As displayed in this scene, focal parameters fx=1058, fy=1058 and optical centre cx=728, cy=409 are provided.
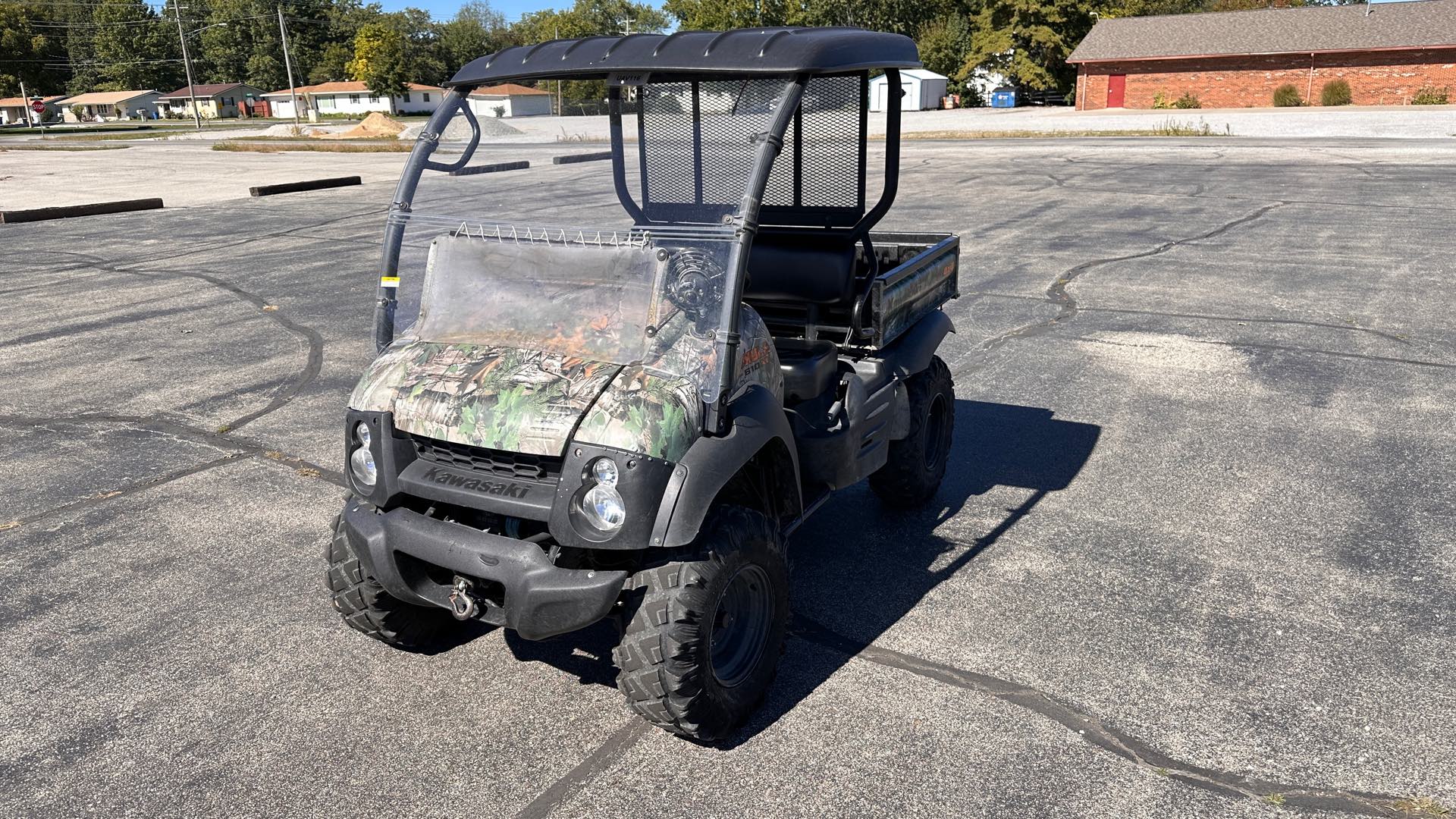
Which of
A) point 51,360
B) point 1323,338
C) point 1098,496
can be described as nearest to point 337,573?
point 1098,496

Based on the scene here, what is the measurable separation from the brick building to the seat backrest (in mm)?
56114

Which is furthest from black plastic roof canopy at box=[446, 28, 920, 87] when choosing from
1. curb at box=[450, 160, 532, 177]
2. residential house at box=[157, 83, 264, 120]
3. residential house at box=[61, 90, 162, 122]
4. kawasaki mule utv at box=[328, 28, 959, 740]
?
residential house at box=[157, 83, 264, 120]

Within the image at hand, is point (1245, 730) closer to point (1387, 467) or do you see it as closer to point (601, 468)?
point (601, 468)

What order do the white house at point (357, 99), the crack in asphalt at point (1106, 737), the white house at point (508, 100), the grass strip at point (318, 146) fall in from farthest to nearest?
the white house at point (357, 99) → the grass strip at point (318, 146) → the white house at point (508, 100) → the crack in asphalt at point (1106, 737)

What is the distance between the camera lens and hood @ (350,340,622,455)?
3.20 m

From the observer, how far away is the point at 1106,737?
3439 mm

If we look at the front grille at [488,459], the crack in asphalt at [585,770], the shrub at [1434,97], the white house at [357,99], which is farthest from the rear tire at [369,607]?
the white house at [357,99]

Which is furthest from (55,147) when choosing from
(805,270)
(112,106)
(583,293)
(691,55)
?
(112,106)

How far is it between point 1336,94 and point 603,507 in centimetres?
5717

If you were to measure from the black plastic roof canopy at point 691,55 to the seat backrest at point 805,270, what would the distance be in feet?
3.43

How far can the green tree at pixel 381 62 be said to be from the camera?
9081 centimetres

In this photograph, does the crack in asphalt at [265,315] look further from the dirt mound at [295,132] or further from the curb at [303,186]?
the dirt mound at [295,132]

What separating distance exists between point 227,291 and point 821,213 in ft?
29.0

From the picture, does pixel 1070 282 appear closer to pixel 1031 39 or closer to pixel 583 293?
pixel 583 293
